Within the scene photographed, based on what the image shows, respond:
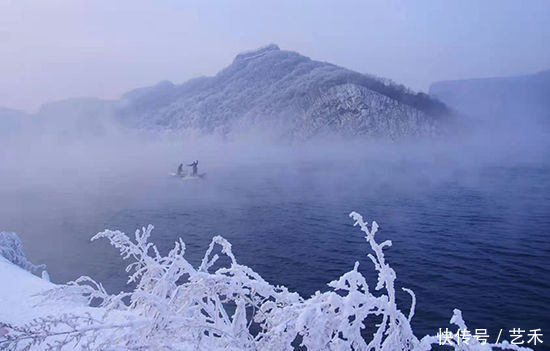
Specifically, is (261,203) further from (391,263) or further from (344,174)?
(344,174)

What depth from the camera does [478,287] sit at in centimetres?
2084

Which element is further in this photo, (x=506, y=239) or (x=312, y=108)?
(x=312, y=108)

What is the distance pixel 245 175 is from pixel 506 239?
162 feet

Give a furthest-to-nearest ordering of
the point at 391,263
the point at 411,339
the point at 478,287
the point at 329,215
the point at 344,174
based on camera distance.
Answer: the point at 344,174
the point at 329,215
the point at 391,263
the point at 478,287
the point at 411,339

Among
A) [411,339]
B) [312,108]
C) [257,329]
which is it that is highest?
[312,108]

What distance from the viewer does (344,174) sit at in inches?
2790

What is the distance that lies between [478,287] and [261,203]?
27.4 meters

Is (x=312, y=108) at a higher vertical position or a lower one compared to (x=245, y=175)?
higher

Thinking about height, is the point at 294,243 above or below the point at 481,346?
below

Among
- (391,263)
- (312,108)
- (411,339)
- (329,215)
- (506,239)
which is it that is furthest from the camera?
(312,108)

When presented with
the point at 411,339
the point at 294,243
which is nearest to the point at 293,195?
the point at 294,243

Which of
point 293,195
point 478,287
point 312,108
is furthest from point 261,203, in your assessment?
point 312,108

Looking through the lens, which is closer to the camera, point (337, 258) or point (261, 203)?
point (337, 258)

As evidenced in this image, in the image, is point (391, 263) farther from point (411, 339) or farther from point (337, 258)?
point (411, 339)
